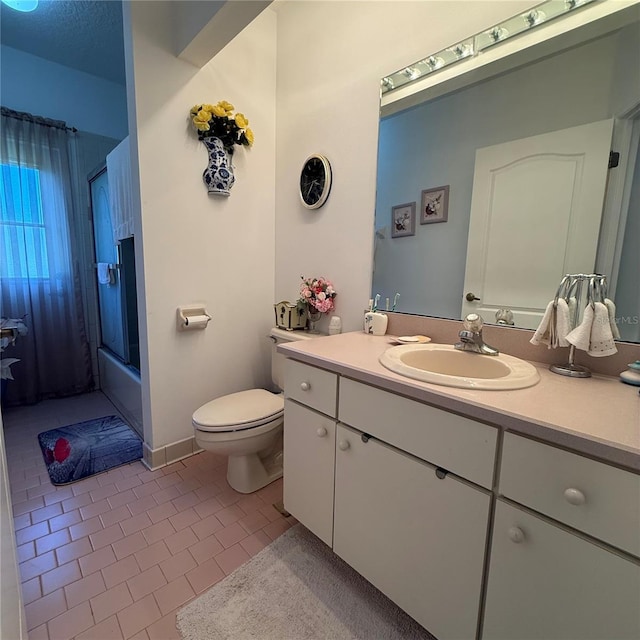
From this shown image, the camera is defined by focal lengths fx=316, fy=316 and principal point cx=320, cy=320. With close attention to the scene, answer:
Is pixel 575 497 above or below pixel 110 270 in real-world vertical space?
below

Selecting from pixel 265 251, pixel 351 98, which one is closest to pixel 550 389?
pixel 351 98

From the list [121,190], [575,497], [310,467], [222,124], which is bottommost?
[310,467]

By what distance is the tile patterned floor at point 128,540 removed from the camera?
3.42 ft

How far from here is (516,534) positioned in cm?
70

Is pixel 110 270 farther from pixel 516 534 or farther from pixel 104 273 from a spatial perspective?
pixel 516 534

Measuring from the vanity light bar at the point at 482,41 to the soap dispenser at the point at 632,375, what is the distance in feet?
3.77

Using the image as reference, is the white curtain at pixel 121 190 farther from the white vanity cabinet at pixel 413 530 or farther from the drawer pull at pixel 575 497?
the drawer pull at pixel 575 497

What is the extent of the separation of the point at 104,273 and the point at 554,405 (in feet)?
9.83

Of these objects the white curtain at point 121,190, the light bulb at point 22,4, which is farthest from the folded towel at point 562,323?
the light bulb at point 22,4

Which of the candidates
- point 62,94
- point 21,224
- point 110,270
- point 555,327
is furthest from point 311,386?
point 62,94

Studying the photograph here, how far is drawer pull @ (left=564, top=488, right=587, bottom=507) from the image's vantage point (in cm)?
62

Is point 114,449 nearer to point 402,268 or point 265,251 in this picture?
point 265,251

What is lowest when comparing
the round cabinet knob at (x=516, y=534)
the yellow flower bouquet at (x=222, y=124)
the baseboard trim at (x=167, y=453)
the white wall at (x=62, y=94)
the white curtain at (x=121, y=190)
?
the baseboard trim at (x=167, y=453)

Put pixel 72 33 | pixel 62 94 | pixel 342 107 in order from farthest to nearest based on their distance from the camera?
1. pixel 62 94
2. pixel 72 33
3. pixel 342 107
